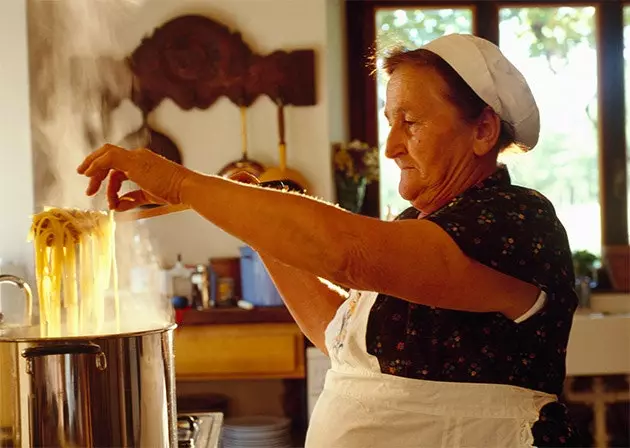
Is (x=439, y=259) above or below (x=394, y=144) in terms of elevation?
below

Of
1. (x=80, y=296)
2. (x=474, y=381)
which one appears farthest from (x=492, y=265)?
(x=80, y=296)

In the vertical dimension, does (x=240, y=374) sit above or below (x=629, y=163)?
below

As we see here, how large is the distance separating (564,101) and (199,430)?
2933mm

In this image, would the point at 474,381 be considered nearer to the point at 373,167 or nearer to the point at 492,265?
the point at 492,265

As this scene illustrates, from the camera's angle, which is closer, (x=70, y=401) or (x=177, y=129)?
(x=70, y=401)

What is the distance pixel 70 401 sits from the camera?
1.23 metres

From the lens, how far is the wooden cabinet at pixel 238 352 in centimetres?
323

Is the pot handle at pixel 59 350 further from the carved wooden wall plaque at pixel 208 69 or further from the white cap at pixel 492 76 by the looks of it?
the carved wooden wall plaque at pixel 208 69

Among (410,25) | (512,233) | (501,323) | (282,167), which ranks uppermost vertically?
(410,25)

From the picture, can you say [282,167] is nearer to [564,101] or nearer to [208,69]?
[208,69]

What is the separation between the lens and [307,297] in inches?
59.2

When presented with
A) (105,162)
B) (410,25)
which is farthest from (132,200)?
(410,25)

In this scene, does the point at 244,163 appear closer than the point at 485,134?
No

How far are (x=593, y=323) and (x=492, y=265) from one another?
2.60m
